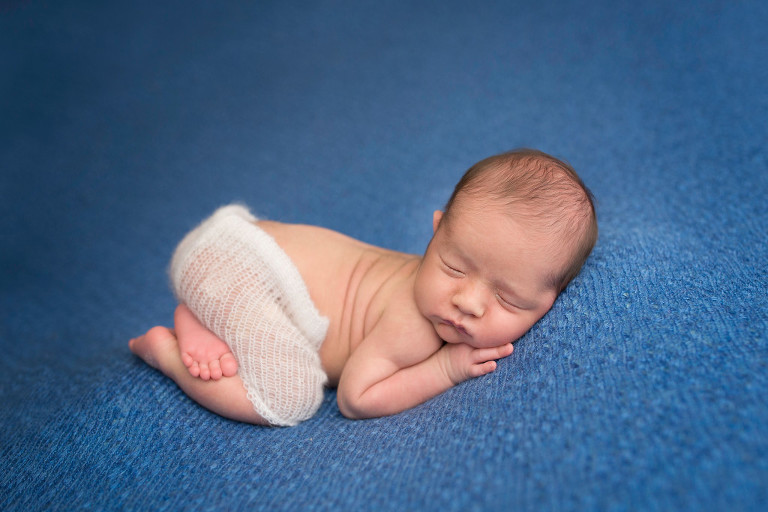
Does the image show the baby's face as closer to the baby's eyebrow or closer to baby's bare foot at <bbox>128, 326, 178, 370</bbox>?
the baby's eyebrow

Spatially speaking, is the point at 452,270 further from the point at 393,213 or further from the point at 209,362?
the point at 393,213

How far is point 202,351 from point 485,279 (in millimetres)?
531

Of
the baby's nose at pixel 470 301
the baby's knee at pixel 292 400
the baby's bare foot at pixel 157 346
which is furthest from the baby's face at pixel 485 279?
the baby's bare foot at pixel 157 346

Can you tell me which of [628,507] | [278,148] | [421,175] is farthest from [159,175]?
[628,507]

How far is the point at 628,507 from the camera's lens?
0.64 metres

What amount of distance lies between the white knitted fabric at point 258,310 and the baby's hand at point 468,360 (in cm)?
25

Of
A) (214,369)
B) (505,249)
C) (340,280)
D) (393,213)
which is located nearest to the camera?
(505,249)

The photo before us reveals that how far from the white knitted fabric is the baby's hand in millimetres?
253

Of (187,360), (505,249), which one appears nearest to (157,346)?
(187,360)

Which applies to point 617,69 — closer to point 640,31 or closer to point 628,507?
point 640,31

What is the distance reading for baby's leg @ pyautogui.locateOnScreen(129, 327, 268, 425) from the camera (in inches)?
43.3

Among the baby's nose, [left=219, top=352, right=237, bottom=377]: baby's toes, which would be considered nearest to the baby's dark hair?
the baby's nose

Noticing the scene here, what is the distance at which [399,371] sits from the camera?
112 cm

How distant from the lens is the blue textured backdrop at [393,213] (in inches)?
30.3
